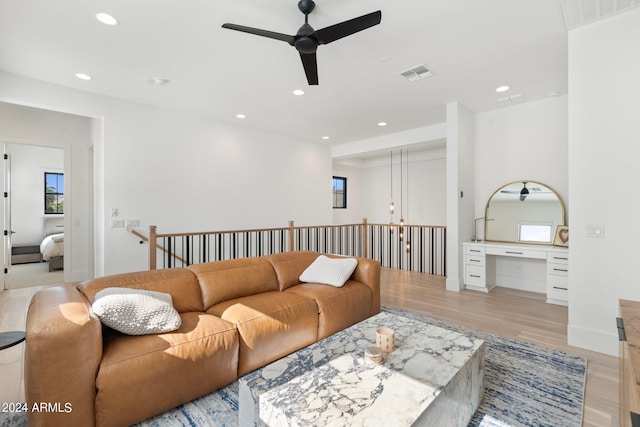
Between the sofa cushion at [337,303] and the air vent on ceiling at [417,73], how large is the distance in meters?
2.52

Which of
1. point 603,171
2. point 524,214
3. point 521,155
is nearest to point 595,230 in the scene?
point 603,171

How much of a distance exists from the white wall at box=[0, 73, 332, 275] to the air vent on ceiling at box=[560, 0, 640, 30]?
192 inches

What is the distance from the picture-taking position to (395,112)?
4934 mm

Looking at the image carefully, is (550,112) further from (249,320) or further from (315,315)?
(249,320)

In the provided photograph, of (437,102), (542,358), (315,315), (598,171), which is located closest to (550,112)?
(437,102)

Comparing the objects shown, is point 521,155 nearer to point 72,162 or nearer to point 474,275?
point 474,275

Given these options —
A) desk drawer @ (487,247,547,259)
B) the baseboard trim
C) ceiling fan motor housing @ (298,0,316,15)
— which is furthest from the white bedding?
the baseboard trim

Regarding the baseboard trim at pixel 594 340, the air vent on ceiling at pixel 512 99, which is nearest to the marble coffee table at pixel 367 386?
the baseboard trim at pixel 594 340

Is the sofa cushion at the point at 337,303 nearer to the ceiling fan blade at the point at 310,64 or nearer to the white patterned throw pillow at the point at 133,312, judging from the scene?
the white patterned throw pillow at the point at 133,312

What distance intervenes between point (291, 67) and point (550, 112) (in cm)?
382

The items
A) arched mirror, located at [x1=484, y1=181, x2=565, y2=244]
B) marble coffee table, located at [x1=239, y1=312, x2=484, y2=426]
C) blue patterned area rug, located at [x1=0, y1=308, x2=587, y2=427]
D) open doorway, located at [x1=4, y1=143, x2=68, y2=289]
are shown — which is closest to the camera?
marble coffee table, located at [x1=239, y1=312, x2=484, y2=426]

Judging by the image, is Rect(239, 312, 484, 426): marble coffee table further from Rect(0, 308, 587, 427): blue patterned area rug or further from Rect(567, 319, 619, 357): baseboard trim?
Rect(567, 319, 619, 357): baseboard trim

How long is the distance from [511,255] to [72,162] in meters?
7.33

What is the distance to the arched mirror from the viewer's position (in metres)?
4.39
